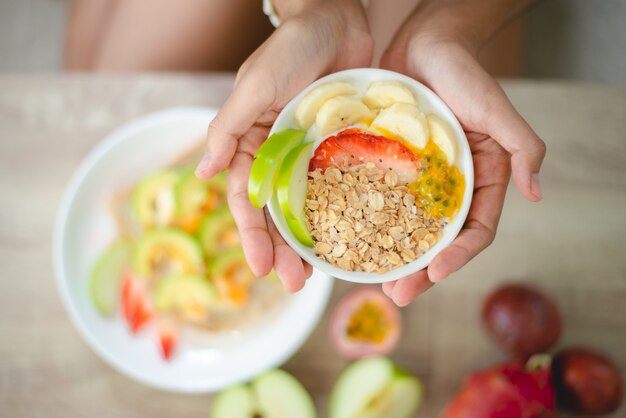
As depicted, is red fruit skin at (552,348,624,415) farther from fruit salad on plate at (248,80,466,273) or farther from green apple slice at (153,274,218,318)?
green apple slice at (153,274,218,318)

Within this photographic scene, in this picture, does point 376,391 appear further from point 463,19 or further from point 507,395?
point 463,19

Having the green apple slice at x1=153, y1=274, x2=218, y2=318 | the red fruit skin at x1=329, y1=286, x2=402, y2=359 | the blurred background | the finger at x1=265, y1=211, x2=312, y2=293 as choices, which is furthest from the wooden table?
the blurred background

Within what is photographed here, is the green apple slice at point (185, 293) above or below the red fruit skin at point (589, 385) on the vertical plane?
above

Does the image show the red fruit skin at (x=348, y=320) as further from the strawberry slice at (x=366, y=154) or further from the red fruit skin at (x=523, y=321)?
the strawberry slice at (x=366, y=154)

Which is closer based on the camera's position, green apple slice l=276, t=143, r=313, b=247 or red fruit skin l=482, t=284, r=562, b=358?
green apple slice l=276, t=143, r=313, b=247

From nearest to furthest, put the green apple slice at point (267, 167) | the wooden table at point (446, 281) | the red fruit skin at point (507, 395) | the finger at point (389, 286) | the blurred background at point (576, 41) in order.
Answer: the green apple slice at point (267, 167)
the finger at point (389, 286)
the red fruit skin at point (507, 395)
the wooden table at point (446, 281)
the blurred background at point (576, 41)

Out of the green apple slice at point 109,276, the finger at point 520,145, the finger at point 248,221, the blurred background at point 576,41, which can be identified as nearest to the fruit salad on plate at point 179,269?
the green apple slice at point 109,276

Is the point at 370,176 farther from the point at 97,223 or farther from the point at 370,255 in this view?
the point at 97,223
